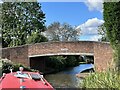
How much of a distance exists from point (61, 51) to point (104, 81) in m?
13.8

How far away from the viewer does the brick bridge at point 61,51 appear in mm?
19984

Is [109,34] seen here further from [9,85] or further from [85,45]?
[9,85]

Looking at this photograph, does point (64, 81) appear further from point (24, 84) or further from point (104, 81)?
point (24, 84)

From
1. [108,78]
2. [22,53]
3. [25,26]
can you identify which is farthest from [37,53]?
[108,78]

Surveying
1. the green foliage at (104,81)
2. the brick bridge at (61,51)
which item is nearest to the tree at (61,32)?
the brick bridge at (61,51)

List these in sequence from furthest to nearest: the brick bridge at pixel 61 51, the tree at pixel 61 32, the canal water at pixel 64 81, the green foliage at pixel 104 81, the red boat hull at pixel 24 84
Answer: the tree at pixel 61 32
the brick bridge at pixel 61 51
the canal water at pixel 64 81
the green foliage at pixel 104 81
the red boat hull at pixel 24 84

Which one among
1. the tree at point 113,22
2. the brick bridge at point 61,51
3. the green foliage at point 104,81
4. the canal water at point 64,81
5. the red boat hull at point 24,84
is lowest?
the canal water at point 64,81

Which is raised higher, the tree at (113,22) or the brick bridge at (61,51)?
the tree at (113,22)

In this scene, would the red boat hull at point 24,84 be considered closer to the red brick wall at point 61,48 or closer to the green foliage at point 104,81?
the green foliage at point 104,81

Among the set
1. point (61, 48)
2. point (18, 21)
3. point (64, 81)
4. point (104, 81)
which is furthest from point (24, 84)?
point (18, 21)

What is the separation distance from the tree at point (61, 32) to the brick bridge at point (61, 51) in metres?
11.6

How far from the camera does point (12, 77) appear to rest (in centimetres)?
804

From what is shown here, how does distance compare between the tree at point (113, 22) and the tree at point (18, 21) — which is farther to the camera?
the tree at point (18, 21)

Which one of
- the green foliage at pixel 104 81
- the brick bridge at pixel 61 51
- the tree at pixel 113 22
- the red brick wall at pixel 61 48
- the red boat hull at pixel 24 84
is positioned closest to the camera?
the red boat hull at pixel 24 84
